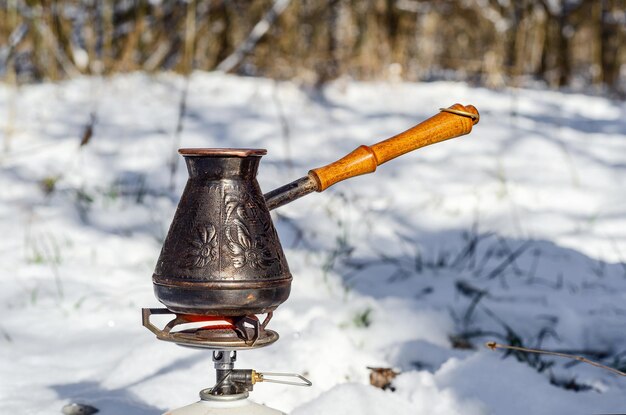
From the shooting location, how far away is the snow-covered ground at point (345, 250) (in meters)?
1.99

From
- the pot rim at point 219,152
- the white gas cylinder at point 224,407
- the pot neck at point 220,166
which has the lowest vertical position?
the white gas cylinder at point 224,407

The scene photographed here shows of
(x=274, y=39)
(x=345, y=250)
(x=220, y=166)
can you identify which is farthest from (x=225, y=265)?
(x=274, y=39)

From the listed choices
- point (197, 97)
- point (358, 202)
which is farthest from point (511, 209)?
point (197, 97)

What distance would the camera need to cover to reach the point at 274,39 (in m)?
6.13

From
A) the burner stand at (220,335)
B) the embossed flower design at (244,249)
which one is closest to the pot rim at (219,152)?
the embossed flower design at (244,249)

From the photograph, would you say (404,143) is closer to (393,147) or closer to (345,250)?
(393,147)

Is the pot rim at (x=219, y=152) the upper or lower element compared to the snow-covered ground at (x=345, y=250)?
upper

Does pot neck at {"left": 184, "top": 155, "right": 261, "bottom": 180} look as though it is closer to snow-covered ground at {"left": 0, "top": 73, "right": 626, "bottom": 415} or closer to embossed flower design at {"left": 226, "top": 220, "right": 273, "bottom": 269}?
embossed flower design at {"left": 226, "top": 220, "right": 273, "bottom": 269}

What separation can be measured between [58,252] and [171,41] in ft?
10.9

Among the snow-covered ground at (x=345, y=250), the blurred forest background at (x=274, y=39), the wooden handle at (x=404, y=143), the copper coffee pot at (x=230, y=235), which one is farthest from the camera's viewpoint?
the blurred forest background at (x=274, y=39)

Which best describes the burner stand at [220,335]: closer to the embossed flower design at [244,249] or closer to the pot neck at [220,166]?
the embossed flower design at [244,249]

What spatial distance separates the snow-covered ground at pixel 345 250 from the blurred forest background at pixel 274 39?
36 cm

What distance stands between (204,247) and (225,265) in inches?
1.9

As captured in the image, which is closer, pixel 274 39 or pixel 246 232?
pixel 246 232
